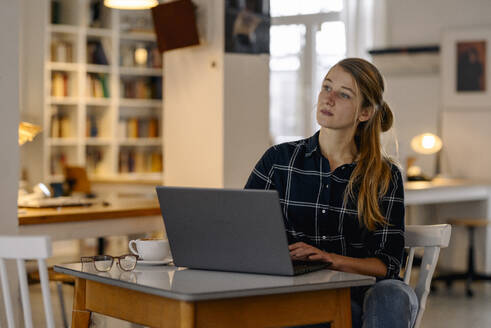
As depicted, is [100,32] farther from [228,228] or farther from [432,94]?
[228,228]

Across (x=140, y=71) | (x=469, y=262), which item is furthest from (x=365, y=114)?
(x=140, y=71)

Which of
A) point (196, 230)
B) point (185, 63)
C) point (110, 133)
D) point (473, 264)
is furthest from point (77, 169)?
point (196, 230)

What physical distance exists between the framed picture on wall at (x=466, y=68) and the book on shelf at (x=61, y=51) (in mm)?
3698

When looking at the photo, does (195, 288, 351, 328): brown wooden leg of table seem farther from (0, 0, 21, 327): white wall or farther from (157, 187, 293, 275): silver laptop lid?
(0, 0, 21, 327): white wall

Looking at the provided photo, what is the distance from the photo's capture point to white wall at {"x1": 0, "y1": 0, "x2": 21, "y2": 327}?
3.58 m

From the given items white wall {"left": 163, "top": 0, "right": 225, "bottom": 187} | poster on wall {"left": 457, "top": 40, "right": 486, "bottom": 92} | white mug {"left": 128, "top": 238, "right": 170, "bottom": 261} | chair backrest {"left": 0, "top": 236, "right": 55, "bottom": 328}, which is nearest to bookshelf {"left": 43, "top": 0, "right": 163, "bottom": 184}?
white wall {"left": 163, "top": 0, "right": 225, "bottom": 187}

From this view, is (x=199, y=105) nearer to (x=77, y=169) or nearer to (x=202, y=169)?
(x=202, y=169)

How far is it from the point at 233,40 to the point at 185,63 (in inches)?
16.3

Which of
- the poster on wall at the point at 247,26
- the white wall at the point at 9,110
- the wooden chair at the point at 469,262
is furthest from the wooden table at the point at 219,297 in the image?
the wooden chair at the point at 469,262

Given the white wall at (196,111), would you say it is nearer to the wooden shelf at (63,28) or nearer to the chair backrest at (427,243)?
the chair backrest at (427,243)

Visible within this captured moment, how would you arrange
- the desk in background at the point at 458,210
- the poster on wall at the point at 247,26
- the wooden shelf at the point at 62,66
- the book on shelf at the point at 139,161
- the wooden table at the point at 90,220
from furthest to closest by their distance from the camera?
the book on shelf at the point at 139,161 → the wooden shelf at the point at 62,66 → the desk in background at the point at 458,210 → the poster on wall at the point at 247,26 → the wooden table at the point at 90,220

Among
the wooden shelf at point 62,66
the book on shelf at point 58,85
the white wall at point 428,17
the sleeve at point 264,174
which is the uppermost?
the white wall at point 428,17

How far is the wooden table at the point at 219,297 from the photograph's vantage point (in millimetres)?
1902

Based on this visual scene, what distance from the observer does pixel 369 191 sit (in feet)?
8.66
